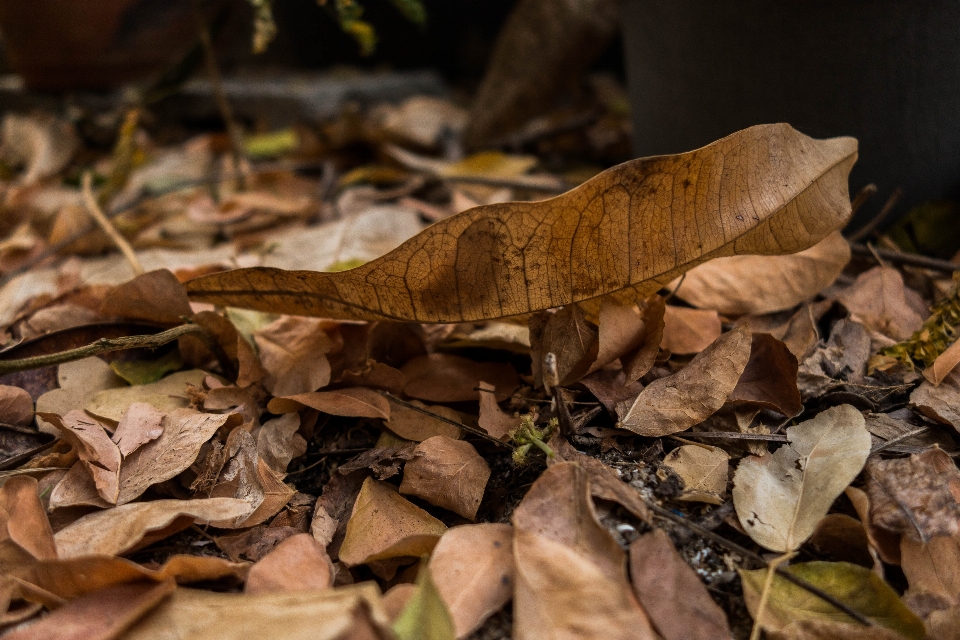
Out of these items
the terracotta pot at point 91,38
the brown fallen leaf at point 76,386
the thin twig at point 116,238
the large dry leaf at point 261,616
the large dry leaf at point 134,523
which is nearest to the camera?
the large dry leaf at point 261,616

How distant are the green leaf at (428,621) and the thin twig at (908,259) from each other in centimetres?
87

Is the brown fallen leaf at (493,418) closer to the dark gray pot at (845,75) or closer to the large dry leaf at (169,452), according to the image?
the large dry leaf at (169,452)

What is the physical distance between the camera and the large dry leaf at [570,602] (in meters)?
0.52

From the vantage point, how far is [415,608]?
1.71 feet

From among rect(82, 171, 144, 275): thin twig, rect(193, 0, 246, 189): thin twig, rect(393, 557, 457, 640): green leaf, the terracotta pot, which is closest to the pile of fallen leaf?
rect(393, 557, 457, 640): green leaf

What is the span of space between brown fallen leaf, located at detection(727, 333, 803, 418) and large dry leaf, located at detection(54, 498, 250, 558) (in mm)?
535

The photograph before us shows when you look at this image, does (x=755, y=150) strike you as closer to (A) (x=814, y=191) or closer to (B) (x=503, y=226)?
(A) (x=814, y=191)

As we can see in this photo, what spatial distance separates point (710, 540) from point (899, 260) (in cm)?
66

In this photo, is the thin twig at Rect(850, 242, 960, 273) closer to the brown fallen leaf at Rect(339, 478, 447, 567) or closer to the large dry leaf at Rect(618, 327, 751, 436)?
the large dry leaf at Rect(618, 327, 751, 436)

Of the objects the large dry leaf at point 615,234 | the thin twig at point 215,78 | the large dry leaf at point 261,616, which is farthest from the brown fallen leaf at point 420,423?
the thin twig at point 215,78

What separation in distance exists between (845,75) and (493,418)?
0.79 meters

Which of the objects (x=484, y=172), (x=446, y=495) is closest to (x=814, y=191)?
(x=446, y=495)

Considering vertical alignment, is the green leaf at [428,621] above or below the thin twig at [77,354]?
below

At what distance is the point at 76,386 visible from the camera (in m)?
0.87
